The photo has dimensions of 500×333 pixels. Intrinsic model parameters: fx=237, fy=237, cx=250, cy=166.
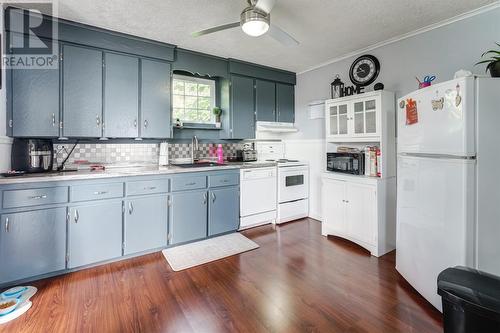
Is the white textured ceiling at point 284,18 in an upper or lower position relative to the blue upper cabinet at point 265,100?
upper

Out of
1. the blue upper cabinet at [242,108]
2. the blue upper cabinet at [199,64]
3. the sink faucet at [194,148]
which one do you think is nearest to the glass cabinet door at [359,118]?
the blue upper cabinet at [242,108]

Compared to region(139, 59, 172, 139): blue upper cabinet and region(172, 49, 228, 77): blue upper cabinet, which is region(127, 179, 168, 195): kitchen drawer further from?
region(172, 49, 228, 77): blue upper cabinet

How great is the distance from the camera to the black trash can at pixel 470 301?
40.4 inches

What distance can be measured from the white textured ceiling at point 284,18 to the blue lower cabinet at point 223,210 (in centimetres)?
193

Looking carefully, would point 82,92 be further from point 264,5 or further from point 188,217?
point 264,5

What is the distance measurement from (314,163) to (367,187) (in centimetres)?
127

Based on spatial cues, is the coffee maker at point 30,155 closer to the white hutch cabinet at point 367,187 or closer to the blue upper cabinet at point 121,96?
the blue upper cabinet at point 121,96

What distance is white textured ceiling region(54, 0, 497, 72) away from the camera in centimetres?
216

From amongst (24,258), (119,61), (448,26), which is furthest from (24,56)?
(448,26)

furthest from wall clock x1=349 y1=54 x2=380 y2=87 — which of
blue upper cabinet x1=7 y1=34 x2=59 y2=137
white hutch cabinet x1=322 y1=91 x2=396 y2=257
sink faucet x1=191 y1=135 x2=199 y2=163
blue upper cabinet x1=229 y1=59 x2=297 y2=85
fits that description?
blue upper cabinet x1=7 y1=34 x2=59 y2=137

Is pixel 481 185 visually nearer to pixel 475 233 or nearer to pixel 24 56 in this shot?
pixel 475 233

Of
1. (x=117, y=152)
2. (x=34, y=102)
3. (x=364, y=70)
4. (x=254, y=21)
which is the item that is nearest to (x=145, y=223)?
(x=117, y=152)

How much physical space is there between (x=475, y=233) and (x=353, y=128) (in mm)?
1749

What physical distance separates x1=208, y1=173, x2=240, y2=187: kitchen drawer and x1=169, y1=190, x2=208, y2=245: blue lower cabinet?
0.52ft
